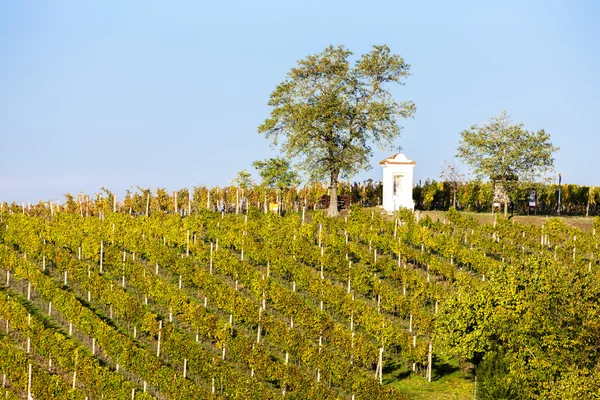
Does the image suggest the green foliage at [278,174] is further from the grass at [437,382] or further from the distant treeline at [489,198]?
the grass at [437,382]

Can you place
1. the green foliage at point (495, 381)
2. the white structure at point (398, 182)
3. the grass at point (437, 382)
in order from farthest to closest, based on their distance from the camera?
the white structure at point (398, 182) < the grass at point (437, 382) < the green foliage at point (495, 381)

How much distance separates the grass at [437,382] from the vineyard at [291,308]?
9.9 inches

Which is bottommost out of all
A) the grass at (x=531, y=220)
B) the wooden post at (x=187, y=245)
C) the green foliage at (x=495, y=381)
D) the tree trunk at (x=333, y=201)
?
the green foliage at (x=495, y=381)

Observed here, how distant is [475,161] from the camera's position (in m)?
64.1

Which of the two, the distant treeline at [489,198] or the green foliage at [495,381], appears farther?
the distant treeline at [489,198]

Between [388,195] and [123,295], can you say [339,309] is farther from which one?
[388,195]

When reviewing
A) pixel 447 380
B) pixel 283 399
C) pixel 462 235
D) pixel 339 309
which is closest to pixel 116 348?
pixel 283 399

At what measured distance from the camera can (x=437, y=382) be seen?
35469mm

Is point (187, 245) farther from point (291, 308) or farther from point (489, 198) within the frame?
point (489, 198)

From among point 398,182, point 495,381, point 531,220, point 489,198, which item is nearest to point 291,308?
point 495,381

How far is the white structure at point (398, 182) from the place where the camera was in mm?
62156

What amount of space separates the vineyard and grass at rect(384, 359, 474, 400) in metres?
0.25

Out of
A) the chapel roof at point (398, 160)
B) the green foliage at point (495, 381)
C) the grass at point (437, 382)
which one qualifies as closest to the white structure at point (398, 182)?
the chapel roof at point (398, 160)

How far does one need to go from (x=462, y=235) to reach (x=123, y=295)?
24.9 metres
